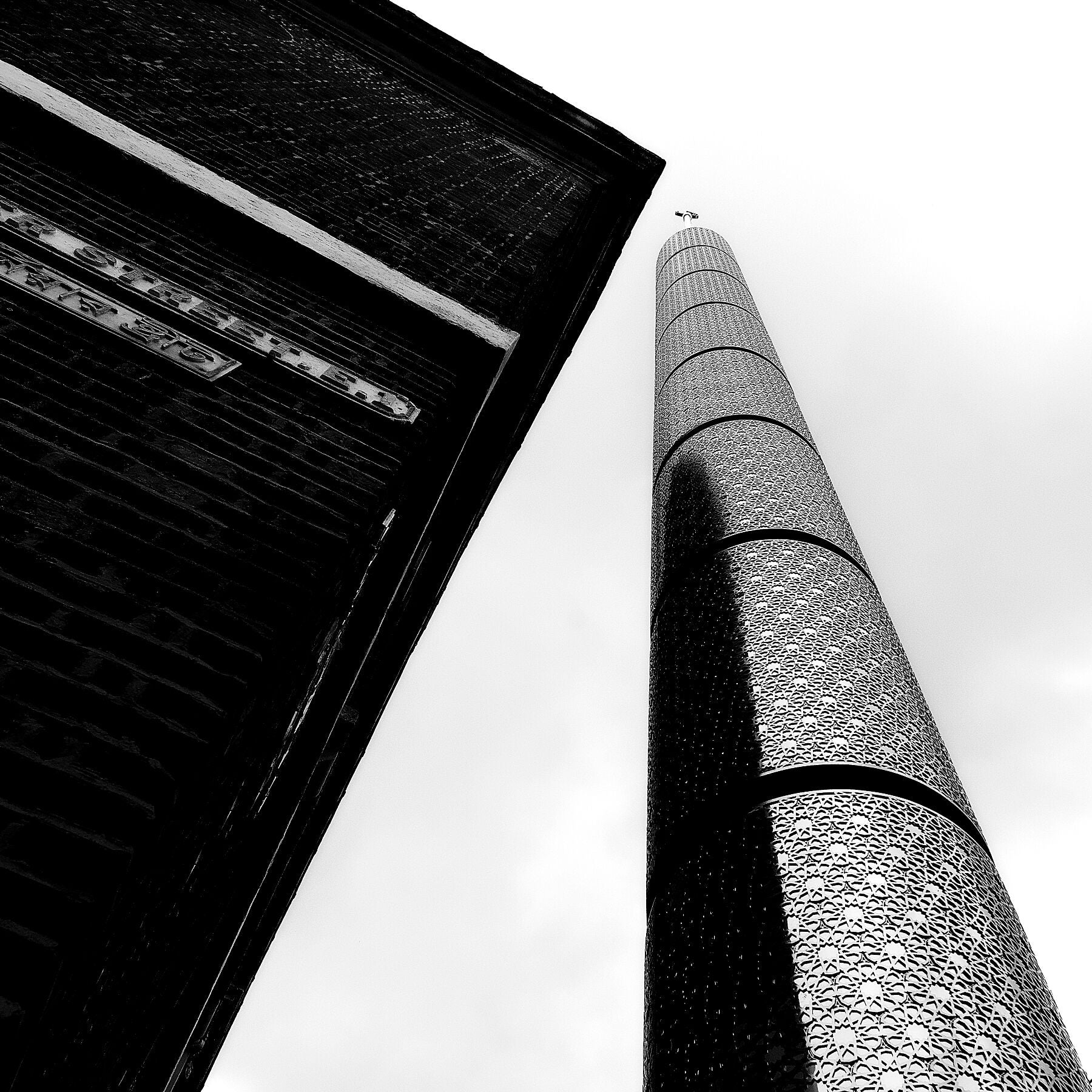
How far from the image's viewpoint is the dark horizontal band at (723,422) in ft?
8.04

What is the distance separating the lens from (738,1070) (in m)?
0.95

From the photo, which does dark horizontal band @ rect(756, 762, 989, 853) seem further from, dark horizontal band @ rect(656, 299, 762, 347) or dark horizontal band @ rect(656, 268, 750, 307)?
dark horizontal band @ rect(656, 268, 750, 307)

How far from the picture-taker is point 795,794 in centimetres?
125

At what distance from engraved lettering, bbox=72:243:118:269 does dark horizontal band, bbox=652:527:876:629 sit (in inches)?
68.4

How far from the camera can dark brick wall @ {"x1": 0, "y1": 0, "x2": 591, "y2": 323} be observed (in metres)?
3.42

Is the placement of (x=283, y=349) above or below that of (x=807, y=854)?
above

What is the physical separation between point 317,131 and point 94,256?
2.20 meters

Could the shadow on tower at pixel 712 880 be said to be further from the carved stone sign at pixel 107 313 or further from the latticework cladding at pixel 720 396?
the carved stone sign at pixel 107 313

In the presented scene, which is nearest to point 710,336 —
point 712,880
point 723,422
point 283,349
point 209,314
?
point 723,422

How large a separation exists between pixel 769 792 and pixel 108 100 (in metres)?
3.53

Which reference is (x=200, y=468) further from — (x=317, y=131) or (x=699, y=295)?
(x=317, y=131)

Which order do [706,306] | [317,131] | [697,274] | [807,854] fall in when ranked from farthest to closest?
1. [697,274]
2. [317,131]
3. [706,306]
4. [807,854]

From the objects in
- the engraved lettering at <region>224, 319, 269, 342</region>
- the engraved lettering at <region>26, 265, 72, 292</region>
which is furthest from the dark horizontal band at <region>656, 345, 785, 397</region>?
the engraved lettering at <region>26, 265, 72, 292</region>

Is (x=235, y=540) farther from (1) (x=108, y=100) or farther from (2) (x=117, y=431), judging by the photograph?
(1) (x=108, y=100)
